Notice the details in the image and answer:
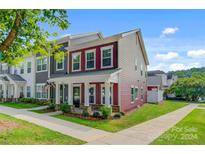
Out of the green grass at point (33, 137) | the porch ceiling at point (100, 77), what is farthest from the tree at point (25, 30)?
the porch ceiling at point (100, 77)

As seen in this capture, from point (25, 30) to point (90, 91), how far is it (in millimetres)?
7441

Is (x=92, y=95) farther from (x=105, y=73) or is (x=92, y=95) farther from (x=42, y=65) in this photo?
(x=42, y=65)

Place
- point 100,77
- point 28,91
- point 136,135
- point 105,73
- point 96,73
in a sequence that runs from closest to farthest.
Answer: point 136,135, point 100,77, point 105,73, point 96,73, point 28,91

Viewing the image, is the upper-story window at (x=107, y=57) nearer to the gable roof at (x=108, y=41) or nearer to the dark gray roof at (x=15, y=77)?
the gable roof at (x=108, y=41)

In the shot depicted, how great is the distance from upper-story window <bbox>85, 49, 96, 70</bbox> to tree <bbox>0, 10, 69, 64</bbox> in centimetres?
569

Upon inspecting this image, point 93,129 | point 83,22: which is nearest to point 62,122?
point 93,129

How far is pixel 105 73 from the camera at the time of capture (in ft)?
40.7

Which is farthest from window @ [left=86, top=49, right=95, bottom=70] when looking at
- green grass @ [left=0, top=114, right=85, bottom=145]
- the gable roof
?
green grass @ [left=0, top=114, right=85, bottom=145]

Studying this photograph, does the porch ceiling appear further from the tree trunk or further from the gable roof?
the tree trunk

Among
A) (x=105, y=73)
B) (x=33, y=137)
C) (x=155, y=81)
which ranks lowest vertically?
(x=33, y=137)

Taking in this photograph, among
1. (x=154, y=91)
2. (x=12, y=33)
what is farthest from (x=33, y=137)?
(x=154, y=91)

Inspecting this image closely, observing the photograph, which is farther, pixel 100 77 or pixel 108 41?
pixel 108 41

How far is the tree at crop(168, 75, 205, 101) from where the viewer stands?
24.1m

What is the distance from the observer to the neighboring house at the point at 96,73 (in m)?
13.2
